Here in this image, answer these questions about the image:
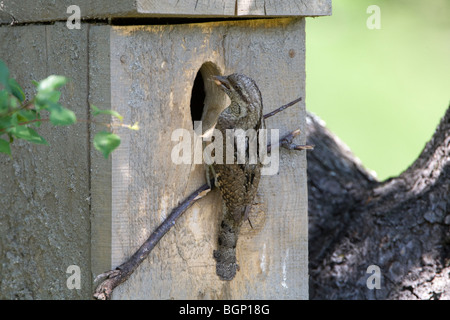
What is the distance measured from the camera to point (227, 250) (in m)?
3.45

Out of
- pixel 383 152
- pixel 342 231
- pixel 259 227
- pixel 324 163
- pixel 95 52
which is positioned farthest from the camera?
pixel 383 152

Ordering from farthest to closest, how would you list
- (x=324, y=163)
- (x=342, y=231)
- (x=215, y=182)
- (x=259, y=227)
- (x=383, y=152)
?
(x=383, y=152), (x=324, y=163), (x=342, y=231), (x=259, y=227), (x=215, y=182)

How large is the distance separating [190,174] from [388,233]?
→ 5.60 feet

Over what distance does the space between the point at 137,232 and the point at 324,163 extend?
7.63 feet

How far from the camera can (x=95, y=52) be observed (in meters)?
3.04

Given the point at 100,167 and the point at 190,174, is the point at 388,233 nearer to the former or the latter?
the point at 190,174

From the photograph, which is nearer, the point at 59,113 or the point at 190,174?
the point at 59,113

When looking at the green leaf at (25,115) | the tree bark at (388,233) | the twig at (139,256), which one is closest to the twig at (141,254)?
the twig at (139,256)

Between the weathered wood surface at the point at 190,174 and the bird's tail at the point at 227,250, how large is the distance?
0.04 m

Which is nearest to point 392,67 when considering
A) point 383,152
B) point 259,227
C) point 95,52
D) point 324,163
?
point 383,152

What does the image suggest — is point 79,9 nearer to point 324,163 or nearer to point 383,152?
point 324,163

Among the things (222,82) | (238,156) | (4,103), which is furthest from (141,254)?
(4,103)

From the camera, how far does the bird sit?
3.07m

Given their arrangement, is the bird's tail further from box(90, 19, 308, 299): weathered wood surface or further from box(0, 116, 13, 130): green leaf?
box(0, 116, 13, 130): green leaf
